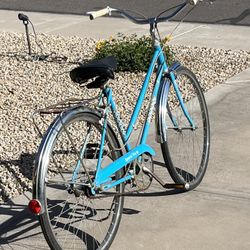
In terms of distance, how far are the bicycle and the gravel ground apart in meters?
0.35

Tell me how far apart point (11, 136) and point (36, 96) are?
4.05 ft

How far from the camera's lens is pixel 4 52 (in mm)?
9625

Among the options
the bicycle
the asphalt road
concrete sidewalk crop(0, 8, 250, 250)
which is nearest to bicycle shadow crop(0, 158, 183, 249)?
concrete sidewalk crop(0, 8, 250, 250)

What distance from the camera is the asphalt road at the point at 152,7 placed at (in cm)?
1173

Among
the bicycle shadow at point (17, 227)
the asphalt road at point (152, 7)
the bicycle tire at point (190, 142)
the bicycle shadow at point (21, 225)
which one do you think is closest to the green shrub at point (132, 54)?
the bicycle tire at point (190, 142)

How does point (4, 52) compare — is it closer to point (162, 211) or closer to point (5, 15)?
point (5, 15)

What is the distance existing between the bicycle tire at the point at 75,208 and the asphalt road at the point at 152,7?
6.85 m

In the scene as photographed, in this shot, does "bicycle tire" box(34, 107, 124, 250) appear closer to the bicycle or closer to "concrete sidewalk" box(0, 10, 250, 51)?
the bicycle

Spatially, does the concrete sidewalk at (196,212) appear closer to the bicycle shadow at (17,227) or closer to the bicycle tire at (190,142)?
the bicycle shadow at (17,227)

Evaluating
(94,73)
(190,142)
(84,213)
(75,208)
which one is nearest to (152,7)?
(190,142)

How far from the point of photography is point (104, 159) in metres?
4.94

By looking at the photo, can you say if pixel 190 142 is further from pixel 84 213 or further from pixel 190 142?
pixel 84 213

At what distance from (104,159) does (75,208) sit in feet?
1.33

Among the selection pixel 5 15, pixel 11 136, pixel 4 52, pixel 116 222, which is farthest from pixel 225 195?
pixel 5 15
